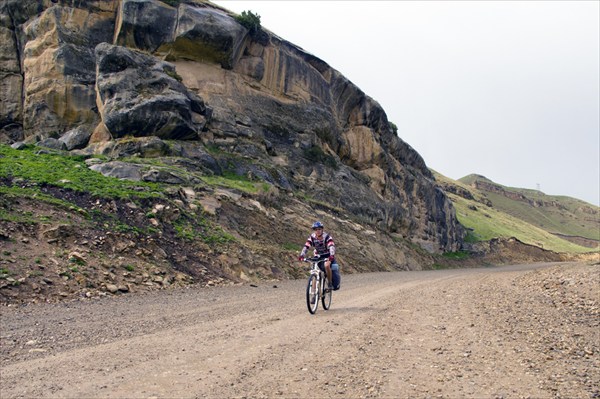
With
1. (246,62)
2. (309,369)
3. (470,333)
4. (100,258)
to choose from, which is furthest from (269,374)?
(246,62)

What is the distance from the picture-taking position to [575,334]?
919 centimetres

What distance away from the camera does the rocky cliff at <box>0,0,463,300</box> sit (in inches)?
1328

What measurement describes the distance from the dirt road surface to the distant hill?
73500mm

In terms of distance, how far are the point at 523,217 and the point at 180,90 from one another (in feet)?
488

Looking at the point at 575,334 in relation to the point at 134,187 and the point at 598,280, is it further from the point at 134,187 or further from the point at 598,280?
the point at 134,187

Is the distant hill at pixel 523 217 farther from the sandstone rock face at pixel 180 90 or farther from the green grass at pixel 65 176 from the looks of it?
the green grass at pixel 65 176

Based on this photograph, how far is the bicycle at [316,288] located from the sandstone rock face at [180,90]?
2139 cm

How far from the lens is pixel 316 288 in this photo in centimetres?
1162

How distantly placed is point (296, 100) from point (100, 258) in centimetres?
3662

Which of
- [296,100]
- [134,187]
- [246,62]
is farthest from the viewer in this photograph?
[296,100]

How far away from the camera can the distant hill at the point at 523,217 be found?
91125mm

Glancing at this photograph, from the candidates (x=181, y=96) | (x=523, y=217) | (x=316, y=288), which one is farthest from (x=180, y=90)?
(x=523, y=217)

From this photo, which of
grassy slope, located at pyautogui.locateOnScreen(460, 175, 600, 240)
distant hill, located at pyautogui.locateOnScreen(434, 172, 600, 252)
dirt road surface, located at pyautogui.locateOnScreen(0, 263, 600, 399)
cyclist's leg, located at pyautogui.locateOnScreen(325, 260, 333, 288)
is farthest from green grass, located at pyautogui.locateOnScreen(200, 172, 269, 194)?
grassy slope, located at pyautogui.locateOnScreen(460, 175, 600, 240)

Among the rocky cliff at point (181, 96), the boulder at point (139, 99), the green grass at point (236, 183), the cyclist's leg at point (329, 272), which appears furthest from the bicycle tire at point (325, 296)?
the boulder at point (139, 99)
